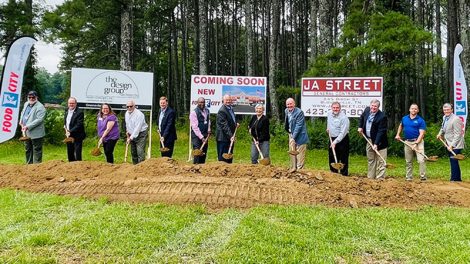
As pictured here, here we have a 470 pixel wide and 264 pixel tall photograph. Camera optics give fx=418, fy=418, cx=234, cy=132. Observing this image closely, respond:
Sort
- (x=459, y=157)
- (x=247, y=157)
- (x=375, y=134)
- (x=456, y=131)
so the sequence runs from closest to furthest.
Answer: (x=459, y=157)
(x=456, y=131)
(x=375, y=134)
(x=247, y=157)

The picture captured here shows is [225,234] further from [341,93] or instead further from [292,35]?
[292,35]

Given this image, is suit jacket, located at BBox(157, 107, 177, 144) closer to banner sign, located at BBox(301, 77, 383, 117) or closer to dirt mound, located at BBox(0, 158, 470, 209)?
dirt mound, located at BBox(0, 158, 470, 209)

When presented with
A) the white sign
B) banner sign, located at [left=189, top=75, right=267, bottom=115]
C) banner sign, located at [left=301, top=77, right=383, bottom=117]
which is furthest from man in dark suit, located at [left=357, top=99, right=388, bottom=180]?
the white sign

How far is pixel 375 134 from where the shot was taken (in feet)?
29.0

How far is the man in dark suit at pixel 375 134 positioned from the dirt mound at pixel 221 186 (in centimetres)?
147

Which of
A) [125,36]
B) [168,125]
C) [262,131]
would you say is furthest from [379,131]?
[125,36]

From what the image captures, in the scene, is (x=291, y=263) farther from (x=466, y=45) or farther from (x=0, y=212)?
(x=466, y=45)

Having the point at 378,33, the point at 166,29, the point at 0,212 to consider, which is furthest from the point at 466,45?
the point at 166,29

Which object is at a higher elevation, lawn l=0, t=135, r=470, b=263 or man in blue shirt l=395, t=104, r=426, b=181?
man in blue shirt l=395, t=104, r=426, b=181

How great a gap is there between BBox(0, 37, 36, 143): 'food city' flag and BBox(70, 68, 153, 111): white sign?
1.42 metres

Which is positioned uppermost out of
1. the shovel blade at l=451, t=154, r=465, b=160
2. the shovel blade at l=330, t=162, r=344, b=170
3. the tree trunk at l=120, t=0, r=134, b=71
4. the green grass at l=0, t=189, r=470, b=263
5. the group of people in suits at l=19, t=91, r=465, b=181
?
the tree trunk at l=120, t=0, r=134, b=71

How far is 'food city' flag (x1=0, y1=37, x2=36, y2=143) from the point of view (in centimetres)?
1032

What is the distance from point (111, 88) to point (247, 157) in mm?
4764

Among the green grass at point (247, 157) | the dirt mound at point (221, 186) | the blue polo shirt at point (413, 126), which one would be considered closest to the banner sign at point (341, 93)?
the green grass at point (247, 157)
